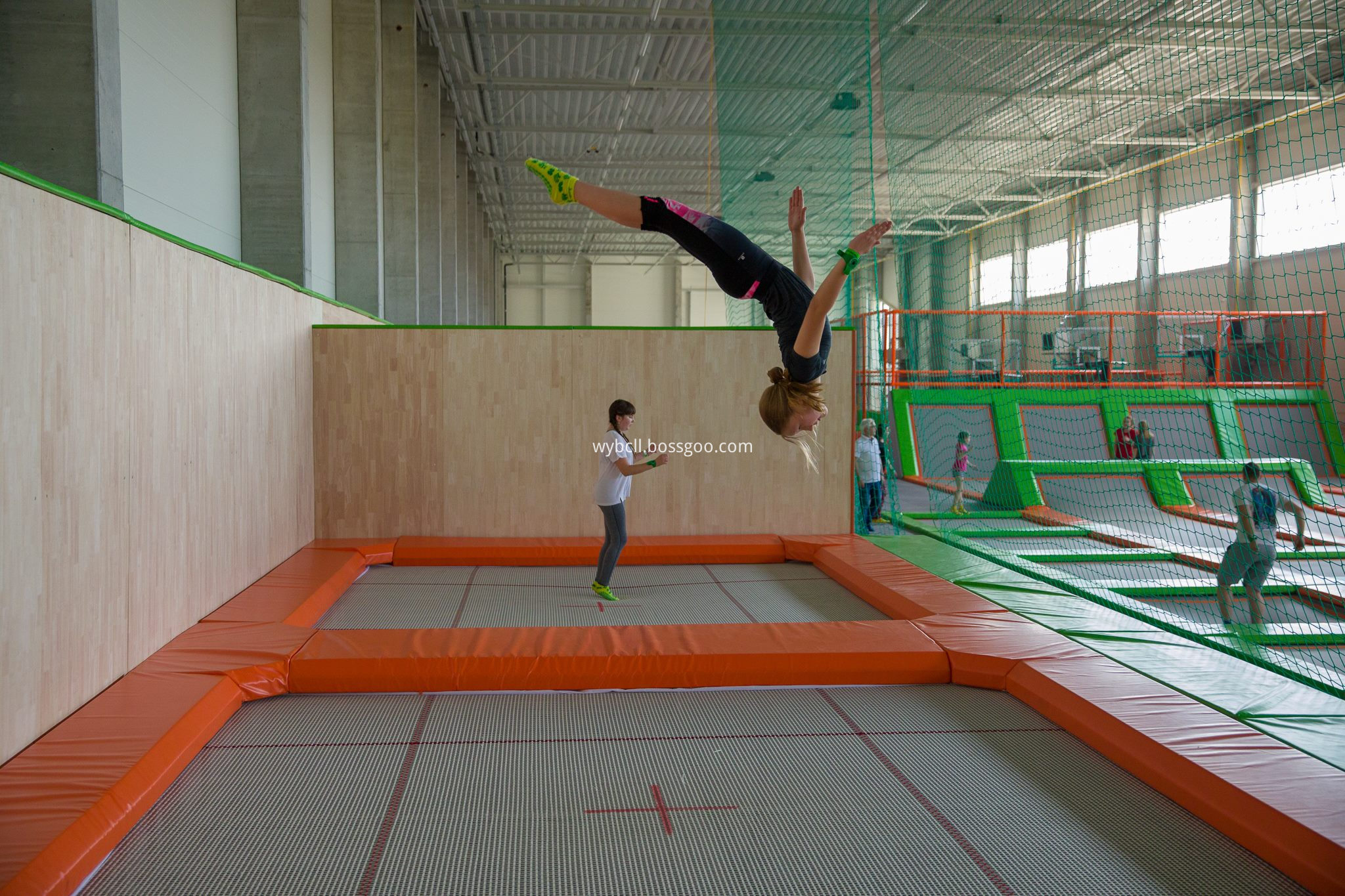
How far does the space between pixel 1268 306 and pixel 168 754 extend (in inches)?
615

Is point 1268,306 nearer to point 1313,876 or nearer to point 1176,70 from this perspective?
point 1176,70

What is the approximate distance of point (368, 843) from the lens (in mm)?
2352

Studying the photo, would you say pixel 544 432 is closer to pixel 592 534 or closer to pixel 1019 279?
pixel 592 534

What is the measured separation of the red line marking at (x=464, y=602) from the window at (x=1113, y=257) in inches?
531

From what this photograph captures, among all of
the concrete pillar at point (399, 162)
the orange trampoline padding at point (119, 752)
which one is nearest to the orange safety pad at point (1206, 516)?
the orange trampoline padding at point (119, 752)

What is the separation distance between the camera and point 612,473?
16.1 ft

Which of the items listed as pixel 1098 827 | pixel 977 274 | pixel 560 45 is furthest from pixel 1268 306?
pixel 1098 827

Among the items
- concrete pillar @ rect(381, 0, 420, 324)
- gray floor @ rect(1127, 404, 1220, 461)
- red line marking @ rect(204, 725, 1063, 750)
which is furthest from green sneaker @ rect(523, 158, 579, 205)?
→ gray floor @ rect(1127, 404, 1220, 461)

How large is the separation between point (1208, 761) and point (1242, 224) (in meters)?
13.8

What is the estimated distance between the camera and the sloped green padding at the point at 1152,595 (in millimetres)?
3914

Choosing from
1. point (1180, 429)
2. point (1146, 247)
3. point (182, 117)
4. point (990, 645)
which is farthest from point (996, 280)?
point (182, 117)

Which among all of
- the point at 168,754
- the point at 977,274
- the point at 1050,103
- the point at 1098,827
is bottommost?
the point at 1098,827

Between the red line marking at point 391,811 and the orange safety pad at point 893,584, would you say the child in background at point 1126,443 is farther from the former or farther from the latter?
the red line marking at point 391,811

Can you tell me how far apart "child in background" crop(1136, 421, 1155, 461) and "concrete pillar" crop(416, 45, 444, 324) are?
929 cm
